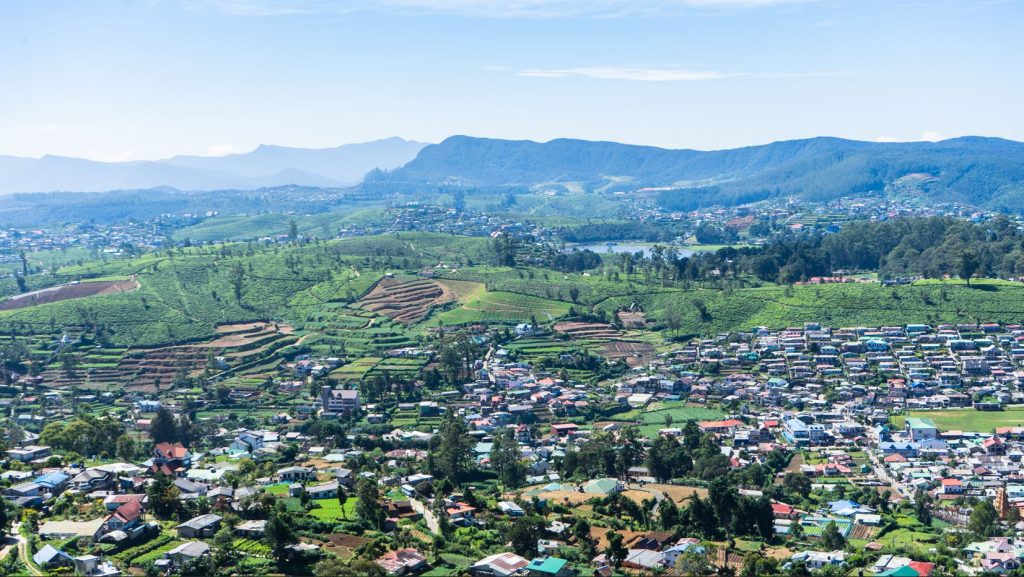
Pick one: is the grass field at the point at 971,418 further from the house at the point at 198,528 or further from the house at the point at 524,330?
the house at the point at 198,528

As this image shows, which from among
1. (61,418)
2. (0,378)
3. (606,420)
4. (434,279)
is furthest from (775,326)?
(0,378)

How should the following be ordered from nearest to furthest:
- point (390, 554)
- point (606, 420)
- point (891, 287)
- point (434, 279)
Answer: point (390, 554) → point (606, 420) → point (891, 287) → point (434, 279)

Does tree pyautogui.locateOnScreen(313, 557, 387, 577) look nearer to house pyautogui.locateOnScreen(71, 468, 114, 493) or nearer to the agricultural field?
house pyautogui.locateOnScreen(71, 468, 114, 493)

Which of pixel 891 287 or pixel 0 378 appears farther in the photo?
pixel 891 287

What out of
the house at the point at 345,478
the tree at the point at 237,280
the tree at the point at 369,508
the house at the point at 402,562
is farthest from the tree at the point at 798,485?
the tree at the point at 237,280

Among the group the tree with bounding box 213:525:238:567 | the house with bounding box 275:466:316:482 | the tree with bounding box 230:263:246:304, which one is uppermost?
the tree with bounding box 230:263:246:304

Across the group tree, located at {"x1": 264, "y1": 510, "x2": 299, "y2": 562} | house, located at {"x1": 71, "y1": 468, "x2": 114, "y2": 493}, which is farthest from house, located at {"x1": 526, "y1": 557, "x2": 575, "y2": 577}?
house, located at {"x1": 71, "y1": 468, "x2": 114, "y2": 493}

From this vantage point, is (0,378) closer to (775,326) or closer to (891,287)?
(775,326)
